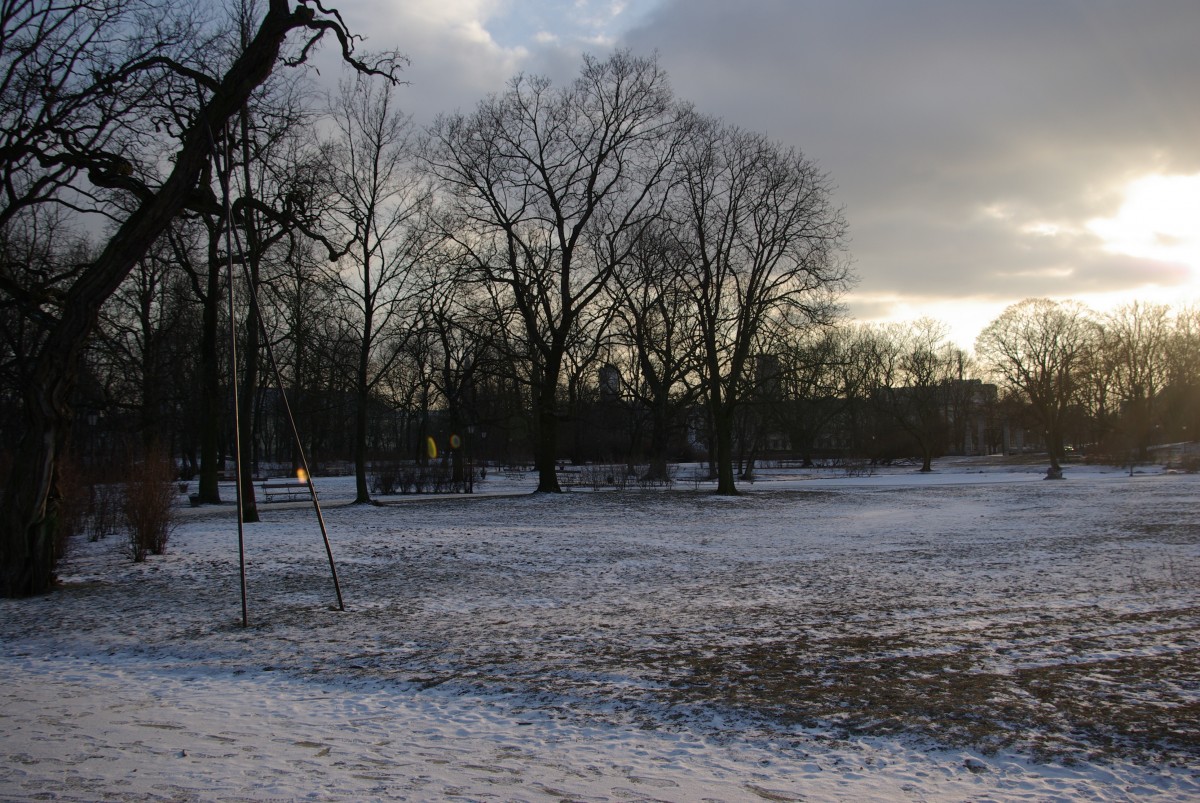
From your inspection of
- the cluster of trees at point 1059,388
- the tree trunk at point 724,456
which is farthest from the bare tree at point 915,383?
the tree trunk at point 724,456

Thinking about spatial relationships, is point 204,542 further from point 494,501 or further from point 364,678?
point 494,501

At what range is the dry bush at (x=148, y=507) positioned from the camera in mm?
13086

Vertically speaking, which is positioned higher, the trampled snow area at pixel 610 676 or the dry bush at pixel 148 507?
the dry bush at pixel 148 507

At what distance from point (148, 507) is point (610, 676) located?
9.88 meters

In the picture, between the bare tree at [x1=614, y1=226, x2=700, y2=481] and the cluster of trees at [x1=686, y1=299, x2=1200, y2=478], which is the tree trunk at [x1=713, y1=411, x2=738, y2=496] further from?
the cluster of trees at [x1=686, y1=299, x2=1200, y2=478]

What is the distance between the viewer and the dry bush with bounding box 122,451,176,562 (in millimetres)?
13086

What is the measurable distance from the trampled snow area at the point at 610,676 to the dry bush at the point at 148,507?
0.35 meters

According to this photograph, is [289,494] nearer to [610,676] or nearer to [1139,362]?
[610,676]

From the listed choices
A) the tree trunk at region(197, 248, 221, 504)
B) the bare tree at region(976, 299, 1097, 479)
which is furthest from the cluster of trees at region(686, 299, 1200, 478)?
the tree trunk at region(197, 248, 221, 504)

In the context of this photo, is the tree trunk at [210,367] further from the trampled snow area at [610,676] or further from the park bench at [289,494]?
the trampled snow area at [610,676]

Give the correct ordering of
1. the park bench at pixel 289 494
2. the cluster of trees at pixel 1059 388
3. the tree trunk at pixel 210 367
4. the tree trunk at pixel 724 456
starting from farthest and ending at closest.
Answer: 1. the cluster of trees at pixel 1059 388
2. the tree trunk at pixel 724 456
3. the park bench at pixel 289 494
4. the tree trunk at pixel 210 367

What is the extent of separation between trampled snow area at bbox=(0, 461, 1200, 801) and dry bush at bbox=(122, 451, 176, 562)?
35 cm

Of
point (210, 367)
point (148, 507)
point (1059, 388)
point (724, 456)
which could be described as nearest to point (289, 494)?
point (210, 367)

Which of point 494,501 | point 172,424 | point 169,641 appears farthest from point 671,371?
point 169,641
